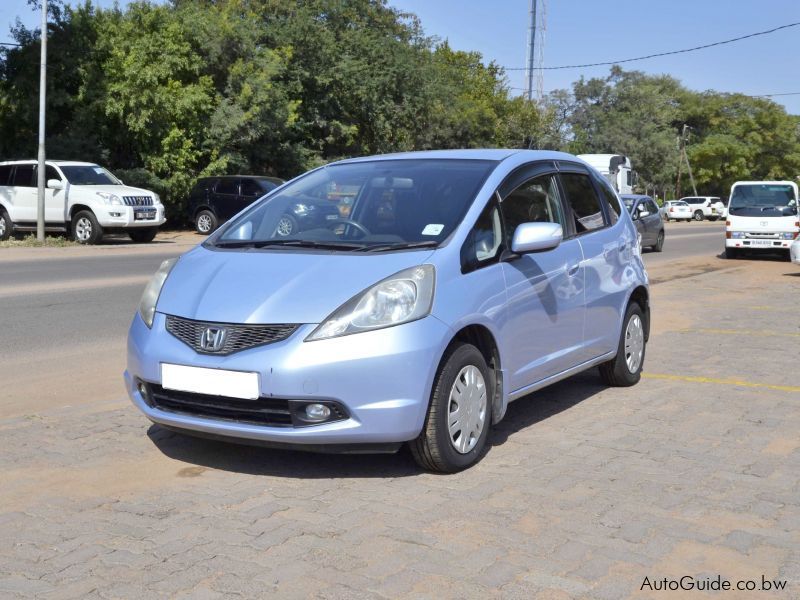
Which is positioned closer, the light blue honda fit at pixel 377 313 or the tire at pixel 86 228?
the light blue honda fit at pixel 377 313

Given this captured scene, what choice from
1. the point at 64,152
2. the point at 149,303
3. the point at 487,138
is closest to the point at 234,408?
the point at 149,303

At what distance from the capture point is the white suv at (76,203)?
23016mm

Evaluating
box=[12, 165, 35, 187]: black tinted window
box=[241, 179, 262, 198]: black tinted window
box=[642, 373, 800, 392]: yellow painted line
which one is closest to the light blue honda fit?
box=[642, 373, 800, 392]: yellow painted line

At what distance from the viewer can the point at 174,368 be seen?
15.7 ft

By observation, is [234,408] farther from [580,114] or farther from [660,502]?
[580,114]

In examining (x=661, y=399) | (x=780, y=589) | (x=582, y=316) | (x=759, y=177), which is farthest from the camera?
(x=759, y=177)

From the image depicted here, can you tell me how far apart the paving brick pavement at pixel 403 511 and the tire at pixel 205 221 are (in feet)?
72.1

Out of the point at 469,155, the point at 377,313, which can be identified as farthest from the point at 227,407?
the point at 469,155

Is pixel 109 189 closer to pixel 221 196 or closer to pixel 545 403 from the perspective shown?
pixel 221 196

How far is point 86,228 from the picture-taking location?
2328 cm

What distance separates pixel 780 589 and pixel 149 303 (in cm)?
331

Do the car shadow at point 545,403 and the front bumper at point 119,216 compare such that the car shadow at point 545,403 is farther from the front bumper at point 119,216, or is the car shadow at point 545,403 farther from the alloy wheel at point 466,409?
the front bumper at point 119,216

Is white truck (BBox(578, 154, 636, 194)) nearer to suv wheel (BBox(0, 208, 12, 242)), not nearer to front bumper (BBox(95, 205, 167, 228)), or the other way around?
front bumper (BBox(95, 205, 167, 228))

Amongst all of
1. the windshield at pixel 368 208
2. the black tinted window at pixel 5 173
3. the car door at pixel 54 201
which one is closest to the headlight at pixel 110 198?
the car door at pixel 54 201
